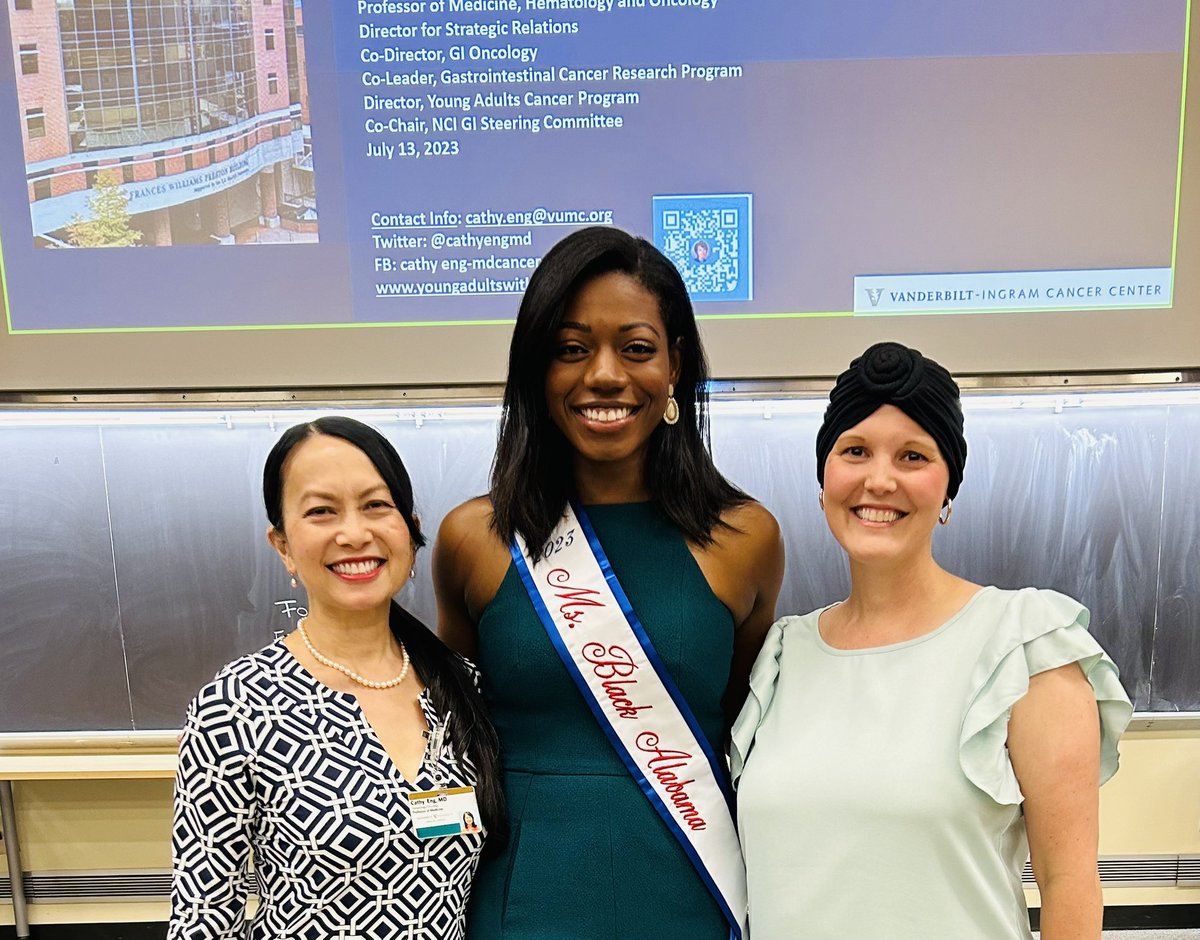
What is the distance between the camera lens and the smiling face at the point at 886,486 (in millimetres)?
1233

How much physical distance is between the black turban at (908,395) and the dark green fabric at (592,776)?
0.37 meters

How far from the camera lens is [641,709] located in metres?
1.42

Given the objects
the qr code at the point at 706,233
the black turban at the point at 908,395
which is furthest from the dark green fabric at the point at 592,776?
the qr code at the point at 706,233

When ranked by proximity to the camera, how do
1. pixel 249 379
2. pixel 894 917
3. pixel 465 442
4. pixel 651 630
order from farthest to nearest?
pixel 465 442
pixel 249 379
pixel 651 630
pixel 894 917

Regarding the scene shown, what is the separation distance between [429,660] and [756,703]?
1.55ft

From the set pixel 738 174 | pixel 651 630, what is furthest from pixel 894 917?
pixel 738 174

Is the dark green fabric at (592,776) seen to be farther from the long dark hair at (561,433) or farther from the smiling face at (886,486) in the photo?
the smiling face at (886,486)

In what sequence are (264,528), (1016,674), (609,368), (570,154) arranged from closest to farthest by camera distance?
(1016,674)
(609,368)
(570,154)
(264,528)

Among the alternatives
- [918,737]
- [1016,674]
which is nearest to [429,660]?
[918,737]

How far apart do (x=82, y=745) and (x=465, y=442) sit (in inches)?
57.2

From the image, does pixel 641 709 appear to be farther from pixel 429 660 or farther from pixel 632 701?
pixel 429 660

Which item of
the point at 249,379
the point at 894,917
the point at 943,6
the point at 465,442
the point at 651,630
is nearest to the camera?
the point at 894,917

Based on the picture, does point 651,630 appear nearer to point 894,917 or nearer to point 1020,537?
point 894,917

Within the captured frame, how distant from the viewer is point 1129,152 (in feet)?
8.07
